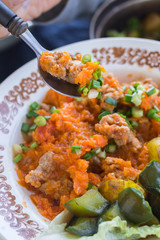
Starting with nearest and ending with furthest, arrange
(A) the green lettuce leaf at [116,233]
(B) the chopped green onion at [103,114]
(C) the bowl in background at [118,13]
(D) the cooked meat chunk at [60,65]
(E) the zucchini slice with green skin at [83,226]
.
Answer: (A) the green lettuce leaf at [116,233] → (E) the zucchini slice with green skin at [83,226] → (D) the cooked meat chunk at [60,65] → (B) the chopped green onion at [103,114] → (C) the bowl in background at [118,13]

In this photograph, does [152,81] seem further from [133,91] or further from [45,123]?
[45,123]

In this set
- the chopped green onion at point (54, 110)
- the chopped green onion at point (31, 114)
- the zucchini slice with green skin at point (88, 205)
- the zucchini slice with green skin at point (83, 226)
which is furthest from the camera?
the chopped green onion at point (31, 114)

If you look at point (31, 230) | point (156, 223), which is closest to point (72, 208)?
point (31, 230)

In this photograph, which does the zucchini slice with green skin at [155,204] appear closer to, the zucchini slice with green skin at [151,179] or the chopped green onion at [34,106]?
the zucchini slice with green skin at [151,179]

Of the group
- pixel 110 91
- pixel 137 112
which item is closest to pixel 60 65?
pixel 110 91

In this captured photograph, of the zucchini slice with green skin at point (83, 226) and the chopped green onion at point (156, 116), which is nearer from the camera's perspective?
the zucchini slice with green skin at point (83, 226)

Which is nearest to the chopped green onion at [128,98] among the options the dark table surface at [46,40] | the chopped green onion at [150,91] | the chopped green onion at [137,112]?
the chopped green onion at [137,112]

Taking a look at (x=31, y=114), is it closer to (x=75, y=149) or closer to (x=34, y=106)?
(x=34, y=106)

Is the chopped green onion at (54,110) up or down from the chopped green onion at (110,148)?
up
